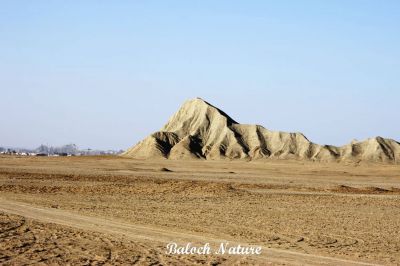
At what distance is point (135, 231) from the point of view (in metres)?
17.2

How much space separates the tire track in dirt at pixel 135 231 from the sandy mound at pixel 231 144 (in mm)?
79648

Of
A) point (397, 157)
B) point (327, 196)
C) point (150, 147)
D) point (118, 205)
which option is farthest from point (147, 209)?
point (397, 157)

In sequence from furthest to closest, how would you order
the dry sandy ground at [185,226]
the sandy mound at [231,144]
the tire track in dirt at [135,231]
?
the sandy mound at [231,144], the dry sandy ground at [185,226], the tire track in dirt at [135,231]

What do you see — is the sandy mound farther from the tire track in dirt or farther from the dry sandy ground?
the tire track in dirt

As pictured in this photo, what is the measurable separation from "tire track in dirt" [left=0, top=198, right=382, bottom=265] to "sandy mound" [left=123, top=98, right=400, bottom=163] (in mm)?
79648

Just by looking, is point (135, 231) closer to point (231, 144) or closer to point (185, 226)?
point (185, 226)

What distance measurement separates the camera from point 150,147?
10500 cm

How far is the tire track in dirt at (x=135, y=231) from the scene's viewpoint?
13.3 metres

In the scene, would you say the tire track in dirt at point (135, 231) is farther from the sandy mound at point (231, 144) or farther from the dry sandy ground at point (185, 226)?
the sandy mound at point (231, 144)

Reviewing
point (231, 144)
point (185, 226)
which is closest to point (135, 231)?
point (185, 226)

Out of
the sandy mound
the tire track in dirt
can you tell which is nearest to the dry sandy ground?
the tire track in dirt

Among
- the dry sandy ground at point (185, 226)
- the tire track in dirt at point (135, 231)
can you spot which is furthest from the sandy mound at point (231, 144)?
the tire track in dirt at point (135, 231)

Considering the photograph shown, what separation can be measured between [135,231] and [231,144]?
94851 millimetres

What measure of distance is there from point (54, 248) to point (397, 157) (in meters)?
108
